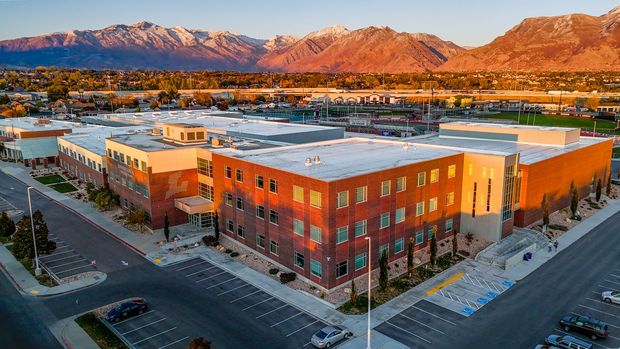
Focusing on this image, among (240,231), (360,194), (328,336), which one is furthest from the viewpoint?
(240,231)

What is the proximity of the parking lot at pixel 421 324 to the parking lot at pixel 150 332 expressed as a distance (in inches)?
623

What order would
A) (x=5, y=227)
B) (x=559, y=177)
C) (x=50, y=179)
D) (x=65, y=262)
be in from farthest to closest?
(x=50, y=179)
(x=559, y=177)
(x=5, y=227)
(x=65, y=262)

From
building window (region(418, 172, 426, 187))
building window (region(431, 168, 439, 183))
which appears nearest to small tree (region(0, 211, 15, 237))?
building window (region(418, 172, 426, 187))

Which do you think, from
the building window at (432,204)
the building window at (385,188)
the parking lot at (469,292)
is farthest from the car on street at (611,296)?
the building window at (385,188)

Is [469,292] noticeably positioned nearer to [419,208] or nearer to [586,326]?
[586,326]

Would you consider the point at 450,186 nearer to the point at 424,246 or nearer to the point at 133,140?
the point at 424,246

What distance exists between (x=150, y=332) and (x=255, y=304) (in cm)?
894

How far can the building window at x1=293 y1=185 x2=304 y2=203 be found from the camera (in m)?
43.0

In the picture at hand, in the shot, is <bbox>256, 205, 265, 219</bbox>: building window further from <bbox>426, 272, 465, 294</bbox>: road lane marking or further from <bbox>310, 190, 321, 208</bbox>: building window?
<bbox>426, 272, 465, 294</bbox>: road lane marking

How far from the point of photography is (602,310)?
1534 inches

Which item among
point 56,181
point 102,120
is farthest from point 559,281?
point 102,120

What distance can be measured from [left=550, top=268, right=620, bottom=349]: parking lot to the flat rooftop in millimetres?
20348

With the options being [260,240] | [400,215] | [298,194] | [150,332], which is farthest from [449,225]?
[150,332]

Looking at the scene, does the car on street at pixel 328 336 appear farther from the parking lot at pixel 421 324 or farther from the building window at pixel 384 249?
the building window at pixel 384 249
